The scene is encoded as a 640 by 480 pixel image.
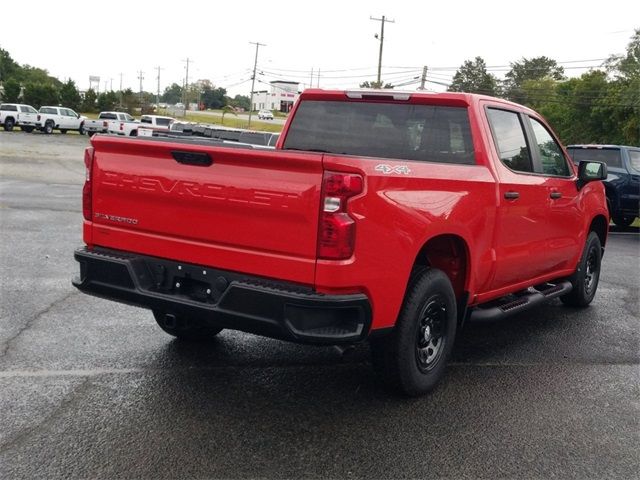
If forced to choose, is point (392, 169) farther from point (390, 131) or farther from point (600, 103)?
point (600, 103)

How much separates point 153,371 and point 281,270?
1.56 m

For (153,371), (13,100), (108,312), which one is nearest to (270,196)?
(153,371)

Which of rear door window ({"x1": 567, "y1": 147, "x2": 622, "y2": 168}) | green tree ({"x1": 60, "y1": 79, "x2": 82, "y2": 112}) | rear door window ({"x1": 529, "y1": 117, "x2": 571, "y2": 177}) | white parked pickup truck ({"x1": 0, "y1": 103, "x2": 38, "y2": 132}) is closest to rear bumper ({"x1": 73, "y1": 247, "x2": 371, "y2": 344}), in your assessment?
rear door window ({"x1": 529, "y1": 117, "x2": 571, "y2": 177})

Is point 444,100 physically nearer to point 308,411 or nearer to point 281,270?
point 281,270

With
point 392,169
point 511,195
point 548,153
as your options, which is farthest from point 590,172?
point 392,169

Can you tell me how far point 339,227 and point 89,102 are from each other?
255 feet

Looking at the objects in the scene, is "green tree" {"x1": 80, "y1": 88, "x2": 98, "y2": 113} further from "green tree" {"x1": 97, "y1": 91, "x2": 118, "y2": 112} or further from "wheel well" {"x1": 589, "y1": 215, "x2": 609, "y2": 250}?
"wheel well" {"x1": 589, "y1": 215, "x2": 609, "y2": 250}

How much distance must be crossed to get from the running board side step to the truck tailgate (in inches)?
75.2

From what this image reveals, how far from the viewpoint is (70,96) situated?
71.2 metres

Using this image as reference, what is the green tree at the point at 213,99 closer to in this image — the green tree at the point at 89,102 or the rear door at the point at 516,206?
the green tree at the point at 89,102

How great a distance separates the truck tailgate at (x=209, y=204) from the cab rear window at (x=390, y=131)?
156cm

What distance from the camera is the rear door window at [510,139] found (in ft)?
17.7

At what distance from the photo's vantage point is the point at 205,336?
18.6 ft

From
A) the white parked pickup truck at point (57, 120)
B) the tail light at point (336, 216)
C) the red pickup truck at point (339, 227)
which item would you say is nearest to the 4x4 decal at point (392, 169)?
the red pickup truck at point (339, 227)
